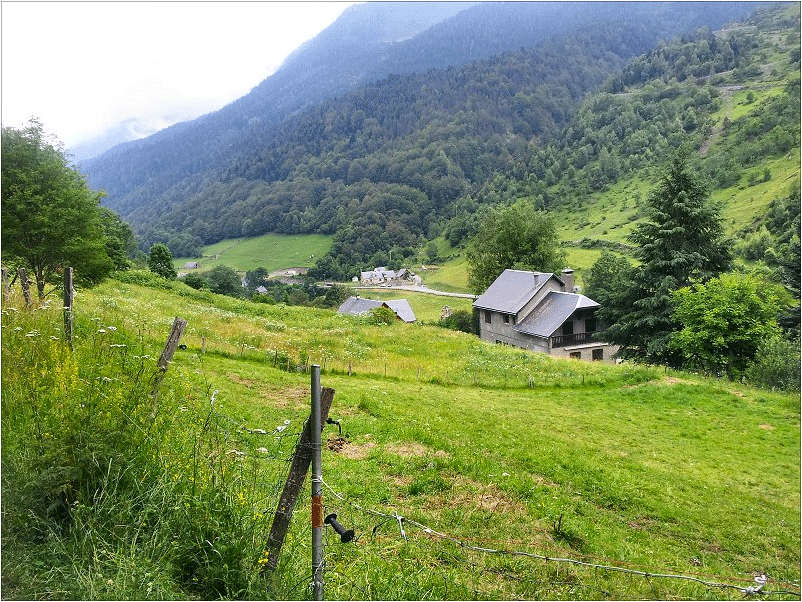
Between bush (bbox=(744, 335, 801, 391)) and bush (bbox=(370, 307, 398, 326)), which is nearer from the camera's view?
bush (bbox=(744, 335, 801, 391))

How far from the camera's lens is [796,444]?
682 inches

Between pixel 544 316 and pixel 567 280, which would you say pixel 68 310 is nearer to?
pixel 544 316

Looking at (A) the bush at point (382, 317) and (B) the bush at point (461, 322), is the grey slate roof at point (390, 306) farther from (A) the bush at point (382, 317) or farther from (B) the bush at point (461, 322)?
(A) the bush at point (382, 317)

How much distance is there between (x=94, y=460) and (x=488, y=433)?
37.1 ft

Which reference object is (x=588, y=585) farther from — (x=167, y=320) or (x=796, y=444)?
(x=167, y=320)

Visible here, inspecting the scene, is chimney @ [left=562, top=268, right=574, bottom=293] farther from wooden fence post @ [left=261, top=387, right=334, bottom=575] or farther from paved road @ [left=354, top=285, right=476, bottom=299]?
paved road @ [left=354, top=285, right=476, bottom=299]

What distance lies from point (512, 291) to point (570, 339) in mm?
7733

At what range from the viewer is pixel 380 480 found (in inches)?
401

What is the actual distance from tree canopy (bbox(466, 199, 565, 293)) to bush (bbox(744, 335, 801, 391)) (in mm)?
34984

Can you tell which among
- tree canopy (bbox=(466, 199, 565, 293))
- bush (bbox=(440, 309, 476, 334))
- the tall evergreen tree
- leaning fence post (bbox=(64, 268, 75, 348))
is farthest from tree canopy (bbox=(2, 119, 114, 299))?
tree canopy (bbox=(466, 199, 565, 293))

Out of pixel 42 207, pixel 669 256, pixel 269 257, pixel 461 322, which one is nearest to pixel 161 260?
pixel 461 322

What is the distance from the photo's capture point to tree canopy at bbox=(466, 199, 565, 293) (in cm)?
6262

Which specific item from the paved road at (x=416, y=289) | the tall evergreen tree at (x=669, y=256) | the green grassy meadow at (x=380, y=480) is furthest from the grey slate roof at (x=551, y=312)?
the paved road at (x=416, y=289)

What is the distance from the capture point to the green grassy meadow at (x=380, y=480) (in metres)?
4.98
